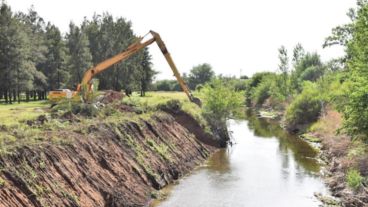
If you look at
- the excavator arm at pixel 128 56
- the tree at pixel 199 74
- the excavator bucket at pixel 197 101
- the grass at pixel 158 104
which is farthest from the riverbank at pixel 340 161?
the tree at pixel 199 74

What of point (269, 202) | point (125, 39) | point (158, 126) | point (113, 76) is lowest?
point (269, 202)

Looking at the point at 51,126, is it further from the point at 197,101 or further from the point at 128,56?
the point at 197,101

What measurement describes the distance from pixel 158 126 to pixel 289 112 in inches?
1286

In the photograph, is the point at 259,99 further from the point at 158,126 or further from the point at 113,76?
the point at 158,126

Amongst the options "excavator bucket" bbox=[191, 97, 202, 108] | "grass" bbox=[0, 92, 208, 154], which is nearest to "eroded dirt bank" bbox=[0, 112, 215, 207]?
"grass" bbox=[0, 92, 208, 154]

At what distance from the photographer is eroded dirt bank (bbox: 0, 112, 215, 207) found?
21.6m

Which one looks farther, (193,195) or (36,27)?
(36,27)

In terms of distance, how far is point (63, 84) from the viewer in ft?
246

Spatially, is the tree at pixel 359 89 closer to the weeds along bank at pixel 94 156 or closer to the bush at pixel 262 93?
the weeds along bank at pixel 94 156

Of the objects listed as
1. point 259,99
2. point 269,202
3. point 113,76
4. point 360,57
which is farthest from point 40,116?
point 259,99

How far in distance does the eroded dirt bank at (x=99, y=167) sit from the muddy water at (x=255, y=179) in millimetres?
1755

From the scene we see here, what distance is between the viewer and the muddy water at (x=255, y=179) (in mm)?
29156

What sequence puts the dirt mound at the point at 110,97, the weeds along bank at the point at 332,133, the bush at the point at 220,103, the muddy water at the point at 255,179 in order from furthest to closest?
1. the bush at the point at 220,103
2. the dirt mound at the point at 110,97
3. the muddy water at the point at 255,179
4. the weeds along bank at the point at 332,133

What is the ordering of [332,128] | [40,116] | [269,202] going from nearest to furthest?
1. [269,202]
2. [40,116]
3. [332,128]
